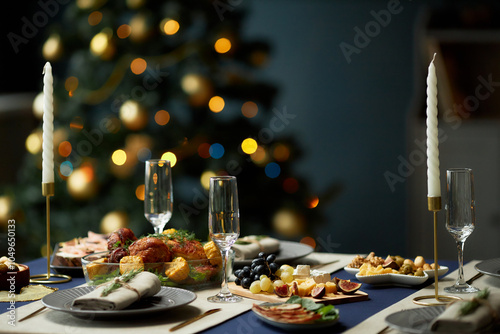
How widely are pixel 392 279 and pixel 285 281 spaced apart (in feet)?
0.91

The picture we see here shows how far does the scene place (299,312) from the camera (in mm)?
1336

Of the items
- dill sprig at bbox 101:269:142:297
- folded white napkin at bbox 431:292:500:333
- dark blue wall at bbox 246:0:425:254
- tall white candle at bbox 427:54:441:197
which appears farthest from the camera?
dark blue wall at bbox 246:0:425:254

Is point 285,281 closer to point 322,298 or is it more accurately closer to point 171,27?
point 322,298

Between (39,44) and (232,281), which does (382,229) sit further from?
(232,281)

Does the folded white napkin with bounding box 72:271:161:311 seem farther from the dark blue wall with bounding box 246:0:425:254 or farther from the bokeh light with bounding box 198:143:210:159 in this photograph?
the dark blue wall with bounding box 246:0:425:254

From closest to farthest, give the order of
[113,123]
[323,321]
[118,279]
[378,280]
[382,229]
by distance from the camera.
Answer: [323,321], [118,279], [378,280], [113,123], [382,229]

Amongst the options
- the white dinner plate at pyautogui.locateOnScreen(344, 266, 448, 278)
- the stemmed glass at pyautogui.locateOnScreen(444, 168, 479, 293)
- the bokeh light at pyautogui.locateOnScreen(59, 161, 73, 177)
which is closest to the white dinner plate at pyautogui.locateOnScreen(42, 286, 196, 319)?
the white dinner plate at pyautogui.locateOnScreen(344, 266, 448, 278)

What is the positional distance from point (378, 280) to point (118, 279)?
0.67 m

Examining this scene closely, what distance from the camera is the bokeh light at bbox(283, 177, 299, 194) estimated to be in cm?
366

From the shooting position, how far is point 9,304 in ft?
5.25

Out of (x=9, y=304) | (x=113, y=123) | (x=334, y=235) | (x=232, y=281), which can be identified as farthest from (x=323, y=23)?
(x=9, y=304)

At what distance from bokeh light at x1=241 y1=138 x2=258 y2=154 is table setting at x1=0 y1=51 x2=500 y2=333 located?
1.57 m

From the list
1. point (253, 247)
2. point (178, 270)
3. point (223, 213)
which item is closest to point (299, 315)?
point (223, 213)

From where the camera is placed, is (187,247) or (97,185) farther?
(97,185)
